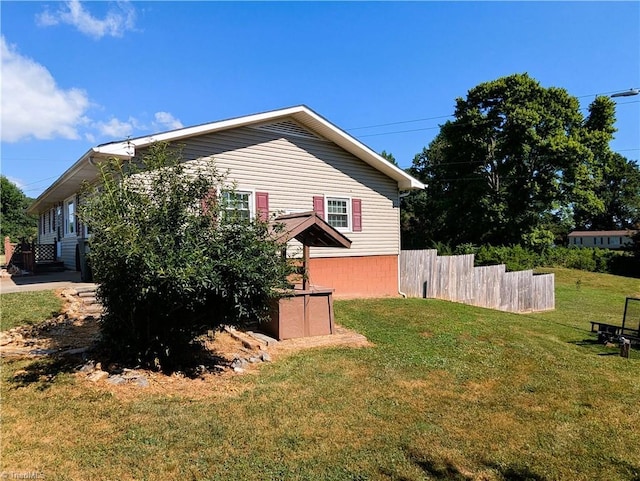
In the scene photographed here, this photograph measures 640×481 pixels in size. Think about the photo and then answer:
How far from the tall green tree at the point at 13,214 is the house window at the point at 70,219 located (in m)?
42.9

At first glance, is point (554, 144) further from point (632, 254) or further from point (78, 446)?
point (78, 446)

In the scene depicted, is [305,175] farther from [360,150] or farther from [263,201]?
[360,150]

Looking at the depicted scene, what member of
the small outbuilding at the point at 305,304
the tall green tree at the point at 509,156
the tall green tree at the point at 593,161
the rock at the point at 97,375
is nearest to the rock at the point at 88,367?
the rock at the point at 97,375

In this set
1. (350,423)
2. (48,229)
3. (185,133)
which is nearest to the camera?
(350,423)

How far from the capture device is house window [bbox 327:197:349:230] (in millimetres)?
12875

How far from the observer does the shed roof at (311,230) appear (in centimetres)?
743

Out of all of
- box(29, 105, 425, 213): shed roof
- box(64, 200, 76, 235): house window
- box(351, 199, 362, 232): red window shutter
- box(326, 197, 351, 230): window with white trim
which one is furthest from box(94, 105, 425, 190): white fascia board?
box(64, 200, 76, 235): house window

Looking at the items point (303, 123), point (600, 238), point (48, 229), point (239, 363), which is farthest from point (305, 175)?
point (600, 238)

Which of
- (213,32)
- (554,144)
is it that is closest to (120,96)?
(213,32)

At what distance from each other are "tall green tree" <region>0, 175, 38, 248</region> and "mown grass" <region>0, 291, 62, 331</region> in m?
50.3

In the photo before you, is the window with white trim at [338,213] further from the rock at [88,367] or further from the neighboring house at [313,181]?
the rock at [88,367]

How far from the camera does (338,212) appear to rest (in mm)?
13055

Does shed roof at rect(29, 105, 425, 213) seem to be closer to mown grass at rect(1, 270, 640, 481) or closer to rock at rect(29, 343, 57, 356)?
rock at rect(29, 343, 57, 356)

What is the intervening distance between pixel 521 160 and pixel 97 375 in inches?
1155
